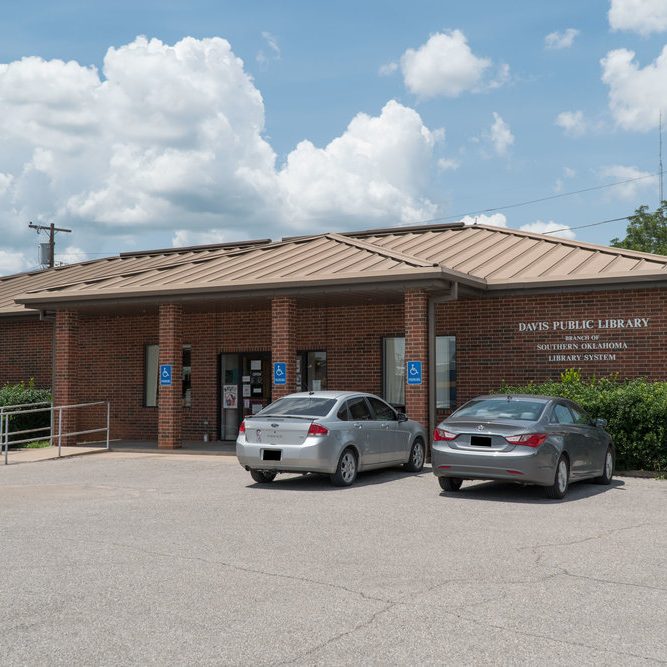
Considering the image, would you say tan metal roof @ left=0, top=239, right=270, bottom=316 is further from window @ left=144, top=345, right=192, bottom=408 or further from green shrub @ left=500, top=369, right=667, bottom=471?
green shrub @ left=500, top=369, right=667, bottom=471

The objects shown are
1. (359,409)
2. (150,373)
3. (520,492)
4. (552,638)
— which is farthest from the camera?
(150,373)

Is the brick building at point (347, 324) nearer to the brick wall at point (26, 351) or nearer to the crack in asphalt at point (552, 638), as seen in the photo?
the brick wall at point (26, 351)

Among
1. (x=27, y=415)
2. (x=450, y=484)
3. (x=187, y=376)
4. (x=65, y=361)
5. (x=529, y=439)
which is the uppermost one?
(x=65, y=361)

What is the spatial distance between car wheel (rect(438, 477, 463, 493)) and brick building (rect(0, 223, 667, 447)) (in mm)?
3995

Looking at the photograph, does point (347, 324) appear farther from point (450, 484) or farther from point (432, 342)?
point (450, 484)

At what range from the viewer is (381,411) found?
14.8 m

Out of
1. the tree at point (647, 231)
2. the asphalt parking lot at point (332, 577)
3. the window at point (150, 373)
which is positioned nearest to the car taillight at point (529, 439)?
the asphalt parking lot at point (332, 577)

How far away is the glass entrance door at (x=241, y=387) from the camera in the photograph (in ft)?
74.0

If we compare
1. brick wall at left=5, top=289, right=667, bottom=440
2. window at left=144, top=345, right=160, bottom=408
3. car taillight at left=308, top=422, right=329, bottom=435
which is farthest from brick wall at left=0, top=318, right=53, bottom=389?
car taillight at left=308, top=422, right=329, bottom=435

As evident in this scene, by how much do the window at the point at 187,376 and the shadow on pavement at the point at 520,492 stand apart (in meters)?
10.9

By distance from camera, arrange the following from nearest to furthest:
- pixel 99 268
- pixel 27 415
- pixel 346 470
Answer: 1. pixel 346 470
2. pixel 27 415
3. pixel 99 268

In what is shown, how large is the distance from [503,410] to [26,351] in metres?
17.1

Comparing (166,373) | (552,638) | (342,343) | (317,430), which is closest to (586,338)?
(342,343)

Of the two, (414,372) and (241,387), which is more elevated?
(414,372)
